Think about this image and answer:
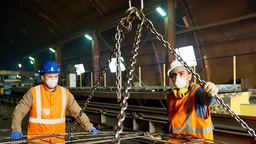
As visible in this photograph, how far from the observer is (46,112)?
2.53 m

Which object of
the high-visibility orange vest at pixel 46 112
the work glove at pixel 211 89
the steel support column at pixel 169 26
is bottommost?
the high-visibility orange vest at pixel 46 112

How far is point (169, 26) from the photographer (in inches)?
313

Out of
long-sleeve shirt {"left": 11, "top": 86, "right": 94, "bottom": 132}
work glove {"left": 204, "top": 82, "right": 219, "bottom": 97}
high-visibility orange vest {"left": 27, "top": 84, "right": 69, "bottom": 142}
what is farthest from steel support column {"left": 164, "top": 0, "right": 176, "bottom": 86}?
work glove {"left": 204, "top": 82, "right": 219, "bottom": 97}

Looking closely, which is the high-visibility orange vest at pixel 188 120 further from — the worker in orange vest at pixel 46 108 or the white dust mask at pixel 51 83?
the white dust mask at pixel 51 83

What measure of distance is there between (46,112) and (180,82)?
1.86 metres

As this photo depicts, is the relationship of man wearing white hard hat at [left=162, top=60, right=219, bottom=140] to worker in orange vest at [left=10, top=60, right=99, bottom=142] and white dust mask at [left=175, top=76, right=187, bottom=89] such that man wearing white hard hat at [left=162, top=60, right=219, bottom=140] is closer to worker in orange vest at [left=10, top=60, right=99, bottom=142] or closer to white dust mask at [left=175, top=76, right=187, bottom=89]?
white dust mask at [left=175, top=76, right=187, bottom=89]

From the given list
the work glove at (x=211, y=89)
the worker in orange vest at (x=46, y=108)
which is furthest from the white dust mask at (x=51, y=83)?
the work glove at (x=211, y=89)

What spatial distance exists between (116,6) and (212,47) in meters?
5.69

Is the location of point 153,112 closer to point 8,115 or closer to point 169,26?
point 169,26

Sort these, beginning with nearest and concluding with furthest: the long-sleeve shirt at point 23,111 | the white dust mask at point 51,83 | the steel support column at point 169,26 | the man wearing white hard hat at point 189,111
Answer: the man wearing white hard hat at point 189,111
the long-sleeve shirt at point 23,111
the white dust mask at point 51,83
the steel support column at point 169,26

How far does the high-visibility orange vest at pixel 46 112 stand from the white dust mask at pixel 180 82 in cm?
164

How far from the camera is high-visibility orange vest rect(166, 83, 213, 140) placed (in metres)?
1.94

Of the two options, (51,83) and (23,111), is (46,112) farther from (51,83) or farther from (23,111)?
(51,83)

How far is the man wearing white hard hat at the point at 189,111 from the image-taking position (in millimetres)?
1939
